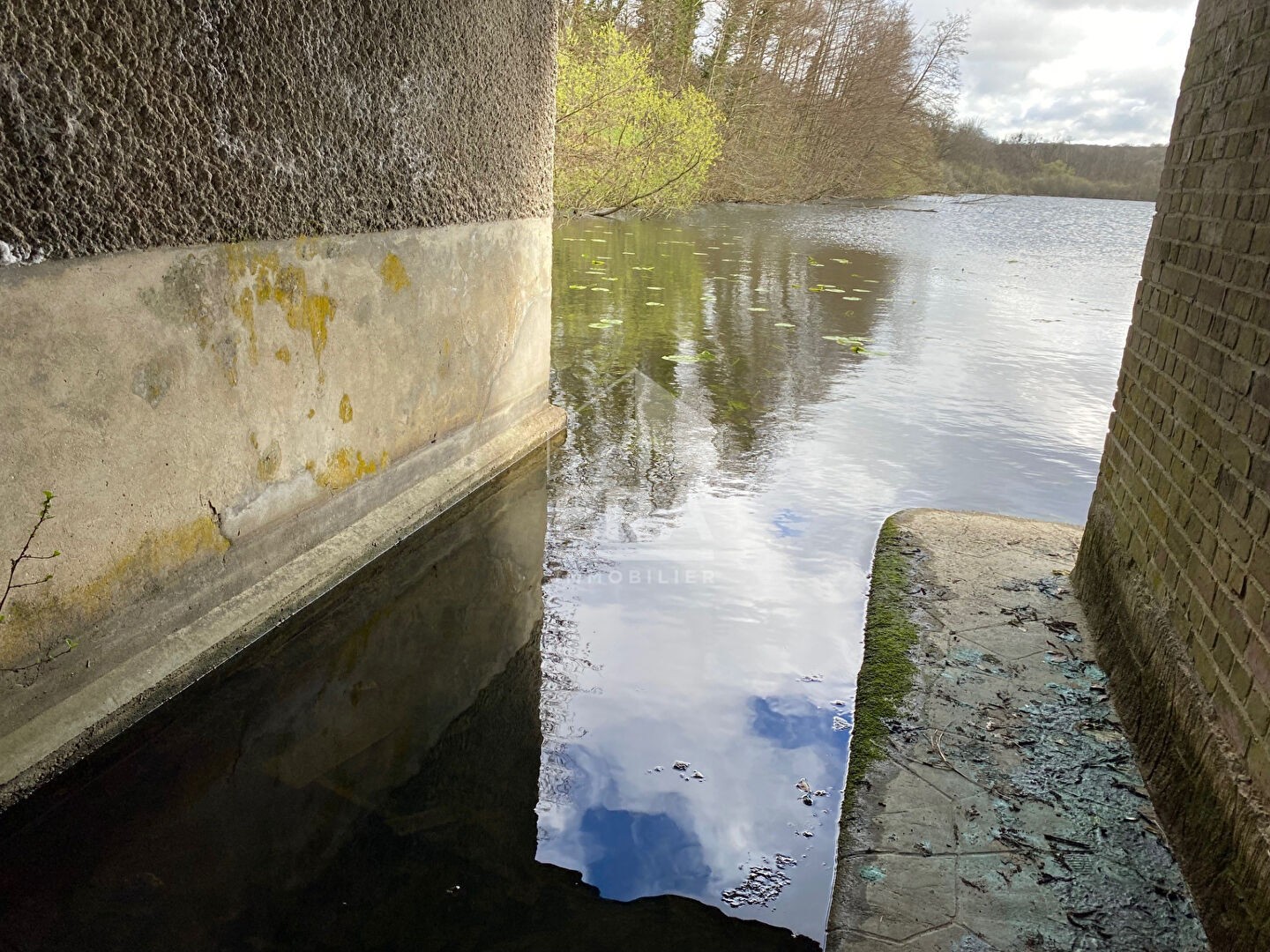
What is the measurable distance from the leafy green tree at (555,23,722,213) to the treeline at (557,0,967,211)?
24 millimetres

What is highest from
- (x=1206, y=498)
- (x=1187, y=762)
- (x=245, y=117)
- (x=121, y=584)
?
(x=245, y=117)

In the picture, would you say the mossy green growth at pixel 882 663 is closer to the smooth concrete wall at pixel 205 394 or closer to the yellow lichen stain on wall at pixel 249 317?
the smooth concrete wall at pixel 205 394

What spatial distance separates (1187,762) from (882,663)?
0.92 meters

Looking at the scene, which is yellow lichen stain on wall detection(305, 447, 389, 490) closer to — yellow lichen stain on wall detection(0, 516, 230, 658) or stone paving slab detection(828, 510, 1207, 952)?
yellow lichen stain on wall detection(0, 516, 230, 658)

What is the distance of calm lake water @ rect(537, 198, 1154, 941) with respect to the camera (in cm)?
230

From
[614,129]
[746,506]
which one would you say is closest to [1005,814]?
[746,506]

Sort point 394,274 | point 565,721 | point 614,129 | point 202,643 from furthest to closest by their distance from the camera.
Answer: point 614,129 → point 394,274 → point 202,643 → point 565,721

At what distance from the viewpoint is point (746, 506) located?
4.34 m

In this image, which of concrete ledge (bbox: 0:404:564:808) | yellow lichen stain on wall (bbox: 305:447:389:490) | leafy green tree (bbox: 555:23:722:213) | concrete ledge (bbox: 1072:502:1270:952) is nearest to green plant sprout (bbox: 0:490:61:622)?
concrete ledge (bbox: 0:404:564:808)

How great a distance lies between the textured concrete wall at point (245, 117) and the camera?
6.91 ft

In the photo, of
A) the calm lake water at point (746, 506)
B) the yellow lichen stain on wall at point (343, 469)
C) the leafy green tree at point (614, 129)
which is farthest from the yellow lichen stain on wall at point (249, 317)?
the leafy green tree at point (614, 129)

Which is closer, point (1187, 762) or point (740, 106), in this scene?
point (1187, 762)

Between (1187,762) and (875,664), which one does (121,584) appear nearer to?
(875,664)

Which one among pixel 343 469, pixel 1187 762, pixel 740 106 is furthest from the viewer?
pixel 740 106
